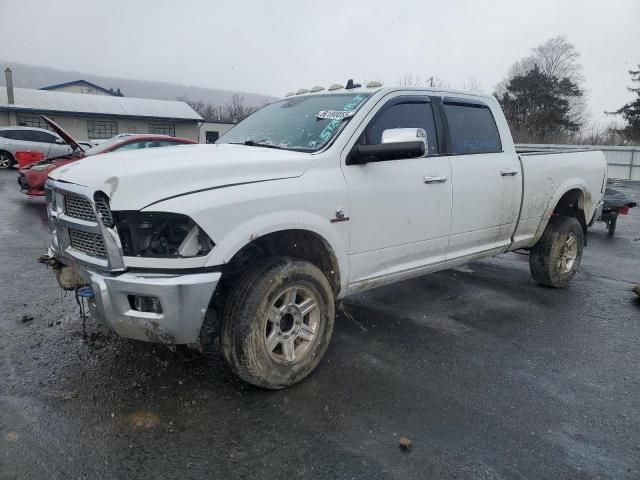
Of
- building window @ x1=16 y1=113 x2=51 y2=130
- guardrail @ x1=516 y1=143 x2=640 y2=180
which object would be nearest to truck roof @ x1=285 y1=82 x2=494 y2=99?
guardrail @ x1=516 y1=143 x2=640 y2=180

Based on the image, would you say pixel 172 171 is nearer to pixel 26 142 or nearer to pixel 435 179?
pixel 435 179

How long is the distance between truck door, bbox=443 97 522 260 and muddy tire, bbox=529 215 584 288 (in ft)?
2.92

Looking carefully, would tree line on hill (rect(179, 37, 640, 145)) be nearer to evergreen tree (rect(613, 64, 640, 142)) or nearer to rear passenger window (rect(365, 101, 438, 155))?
evergreen tree (rect(613, 64, 640, 142))

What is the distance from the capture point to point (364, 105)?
384 centimetres

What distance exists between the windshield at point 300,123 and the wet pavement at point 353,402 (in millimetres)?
1679

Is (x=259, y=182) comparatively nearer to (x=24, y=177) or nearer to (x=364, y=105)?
(x=364, y=105)

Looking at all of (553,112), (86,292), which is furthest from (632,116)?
(86,292)

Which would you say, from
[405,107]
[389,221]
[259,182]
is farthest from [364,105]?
Result: [259,182]

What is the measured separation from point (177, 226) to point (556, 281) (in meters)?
4.75

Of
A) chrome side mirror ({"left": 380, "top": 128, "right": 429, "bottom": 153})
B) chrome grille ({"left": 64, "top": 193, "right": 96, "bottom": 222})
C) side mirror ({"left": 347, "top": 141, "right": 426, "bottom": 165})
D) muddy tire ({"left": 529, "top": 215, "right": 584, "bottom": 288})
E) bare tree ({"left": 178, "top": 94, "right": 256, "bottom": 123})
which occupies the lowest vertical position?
muddy tire ({"left": 529, "top": 215, "right": 584, "bottom": 288})

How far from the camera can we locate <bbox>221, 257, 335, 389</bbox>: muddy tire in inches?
121

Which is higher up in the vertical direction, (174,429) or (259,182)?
(259,182)

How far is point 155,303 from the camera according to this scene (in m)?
2.79

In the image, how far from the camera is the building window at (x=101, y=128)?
121 ft
